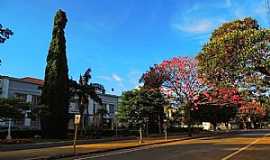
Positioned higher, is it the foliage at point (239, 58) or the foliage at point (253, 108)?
the foliage at point (239, 58)

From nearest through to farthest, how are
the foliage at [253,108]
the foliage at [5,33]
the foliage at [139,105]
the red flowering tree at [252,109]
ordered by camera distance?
the foliage at [5,33]
the foliage at [253,108]
the red flowering tree at [252,109]
the foliage at [139,105]

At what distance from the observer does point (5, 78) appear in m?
56.5

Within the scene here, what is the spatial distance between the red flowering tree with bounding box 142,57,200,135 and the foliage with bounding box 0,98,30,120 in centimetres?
2288

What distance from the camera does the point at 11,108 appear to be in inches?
1298

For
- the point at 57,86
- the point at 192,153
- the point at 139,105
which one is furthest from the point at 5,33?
the point at 139,105

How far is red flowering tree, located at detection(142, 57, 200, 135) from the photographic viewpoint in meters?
52.3

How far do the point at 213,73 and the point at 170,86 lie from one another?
89.7ft

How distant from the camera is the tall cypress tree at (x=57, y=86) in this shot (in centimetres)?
4475

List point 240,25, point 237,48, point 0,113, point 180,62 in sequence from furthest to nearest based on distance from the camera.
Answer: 1. point 180,62
2. point 0,113
3. point 240,25
4. point 237,48

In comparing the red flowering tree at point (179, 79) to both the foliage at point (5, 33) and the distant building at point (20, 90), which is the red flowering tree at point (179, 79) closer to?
the distant building at point (20, 90)

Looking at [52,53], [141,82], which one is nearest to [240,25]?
[52,53]

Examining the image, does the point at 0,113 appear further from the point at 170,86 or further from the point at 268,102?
the point at 170,86

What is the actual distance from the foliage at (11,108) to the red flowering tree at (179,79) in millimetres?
22880

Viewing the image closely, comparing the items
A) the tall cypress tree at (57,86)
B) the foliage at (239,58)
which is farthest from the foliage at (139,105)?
the foliage at (239,58)
